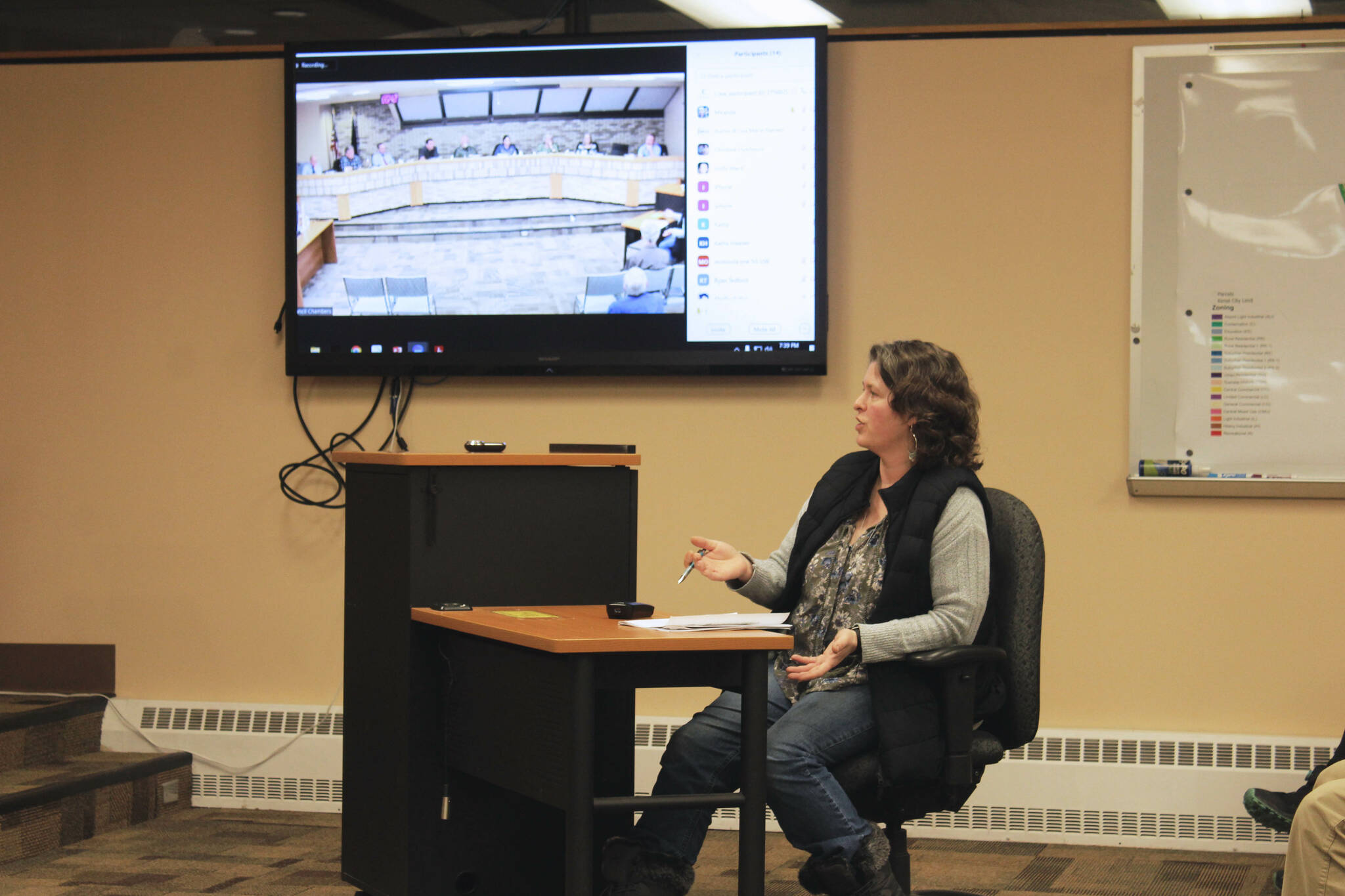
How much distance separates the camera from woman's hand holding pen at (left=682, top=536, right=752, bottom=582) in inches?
96.1

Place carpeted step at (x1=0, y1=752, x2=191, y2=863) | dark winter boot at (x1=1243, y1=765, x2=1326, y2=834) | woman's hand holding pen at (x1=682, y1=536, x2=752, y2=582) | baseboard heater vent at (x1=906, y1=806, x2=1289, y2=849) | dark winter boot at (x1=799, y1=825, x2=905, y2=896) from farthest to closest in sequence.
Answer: baseboard heater vent at (x1=906, y1=806, x2=1289, y2=849) < carpeted step at (x1=0, y1=752, x2=191, y2=863) < dark winter boot at (x1=1243, y1=765, x2=1326, y2=834) < woman's hand holding pen at (x1=682, y1=536, x2=752, y2=582) < dark winter boot at (x1=799, y1=825, x2=905, y2=896)

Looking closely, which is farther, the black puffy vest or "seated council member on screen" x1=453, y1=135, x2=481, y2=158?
"seated council member on screen" x1=453, y1=135, x2=481, y2=158

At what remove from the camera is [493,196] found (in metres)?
3.56

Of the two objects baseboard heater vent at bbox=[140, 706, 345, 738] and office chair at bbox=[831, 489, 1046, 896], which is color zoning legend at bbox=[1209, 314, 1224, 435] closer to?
office chair at bbox=[831, 489, 1046, 896]

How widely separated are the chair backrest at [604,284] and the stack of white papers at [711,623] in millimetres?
1567

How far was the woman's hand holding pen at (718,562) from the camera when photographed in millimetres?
2441

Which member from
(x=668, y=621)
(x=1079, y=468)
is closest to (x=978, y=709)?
(x=668, y=621)

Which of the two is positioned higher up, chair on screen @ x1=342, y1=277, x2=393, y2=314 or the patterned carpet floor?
chair on screen @ x1=342, y1=277, x2=393, y2=314

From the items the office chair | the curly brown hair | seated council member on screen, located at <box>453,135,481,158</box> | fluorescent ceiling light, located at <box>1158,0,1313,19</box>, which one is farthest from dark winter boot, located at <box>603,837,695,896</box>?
fluorescent ceiling light, located at <box>1158,0,1313,19</box>

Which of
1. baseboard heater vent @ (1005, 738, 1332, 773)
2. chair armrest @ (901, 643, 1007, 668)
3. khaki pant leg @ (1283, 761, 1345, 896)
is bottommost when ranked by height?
baseboard heater vent @ (1005, 738, 1332, 773)

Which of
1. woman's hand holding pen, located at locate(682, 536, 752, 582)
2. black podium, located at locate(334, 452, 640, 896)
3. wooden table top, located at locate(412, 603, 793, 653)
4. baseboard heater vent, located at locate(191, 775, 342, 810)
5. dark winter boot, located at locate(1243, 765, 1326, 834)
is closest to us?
wooden table top, located at locate(412, 603, 793, 653)

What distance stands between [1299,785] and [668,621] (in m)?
2.20

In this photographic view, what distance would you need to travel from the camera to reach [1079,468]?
11.3ft

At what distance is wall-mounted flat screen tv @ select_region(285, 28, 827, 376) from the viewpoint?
3438 millimetres
